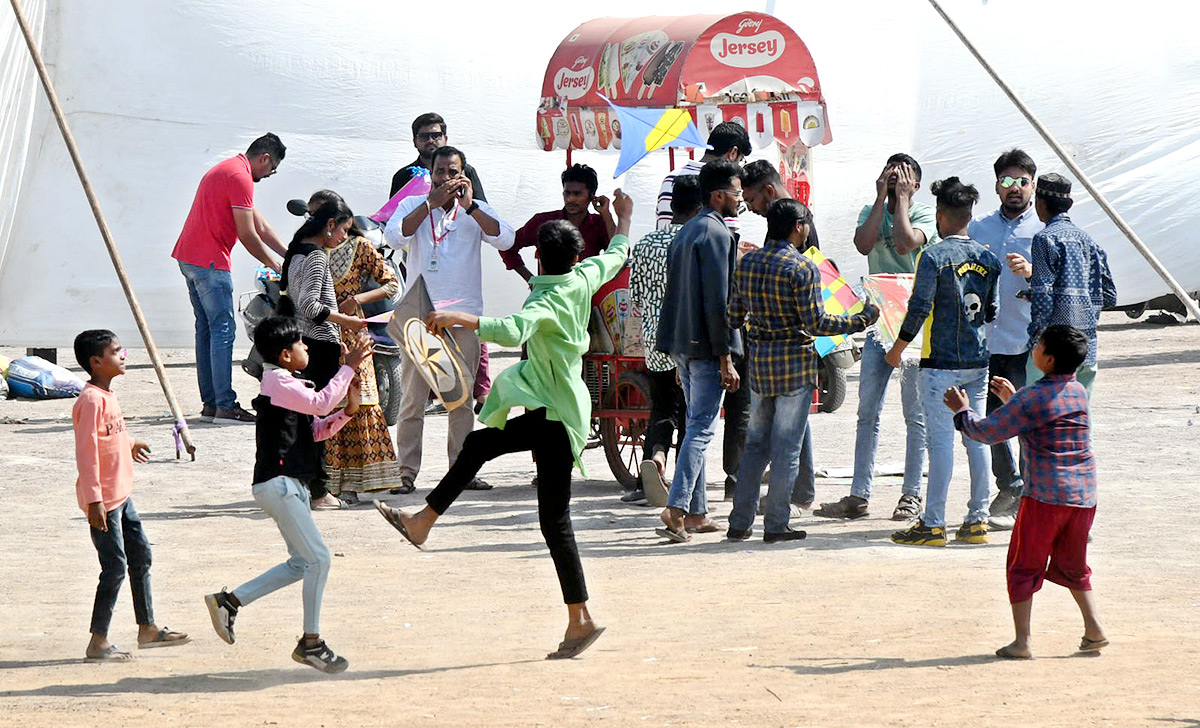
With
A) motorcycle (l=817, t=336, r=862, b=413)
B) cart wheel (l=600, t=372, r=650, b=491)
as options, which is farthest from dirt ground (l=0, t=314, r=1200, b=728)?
motorcycle (l=817, t=336, r=862, b=413)

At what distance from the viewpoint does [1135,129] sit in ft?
62.0

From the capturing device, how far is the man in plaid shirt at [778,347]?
8195 millimetres

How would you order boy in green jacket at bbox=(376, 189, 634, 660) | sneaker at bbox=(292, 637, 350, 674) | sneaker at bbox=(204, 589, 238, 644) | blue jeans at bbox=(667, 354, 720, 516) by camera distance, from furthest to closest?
blue jeans at bbox=(667, 354, 720, 516) < boy in green jacket at bbox=(376, 189, 634, 660) < sneaker at bbox=(204, 589, 238, 644) < sneaker at bbox=(292, 637, 350, 674)

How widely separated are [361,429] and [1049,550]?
14.8 ft

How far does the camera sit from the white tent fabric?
1695cm

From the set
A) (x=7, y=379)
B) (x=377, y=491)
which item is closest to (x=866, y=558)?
(x=377, y=491)

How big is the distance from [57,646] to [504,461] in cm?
551

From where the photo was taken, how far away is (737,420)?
9.24 metres

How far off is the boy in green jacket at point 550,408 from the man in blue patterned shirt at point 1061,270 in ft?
8.56

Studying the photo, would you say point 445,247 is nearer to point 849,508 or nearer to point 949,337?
point 849,508

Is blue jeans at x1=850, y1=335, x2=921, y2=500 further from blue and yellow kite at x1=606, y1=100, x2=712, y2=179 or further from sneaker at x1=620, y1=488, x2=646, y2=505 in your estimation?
blue and yellow kite at x1=606, y1=100, x2=712, y2=179

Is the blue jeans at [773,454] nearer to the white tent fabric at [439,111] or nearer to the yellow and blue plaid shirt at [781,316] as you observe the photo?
the yellow and blue plaid shirt at [781,316]

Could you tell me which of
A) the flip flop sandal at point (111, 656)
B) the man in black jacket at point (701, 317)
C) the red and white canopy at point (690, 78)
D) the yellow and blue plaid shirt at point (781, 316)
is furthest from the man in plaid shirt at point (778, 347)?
the red and white canopy at point (690, 78)

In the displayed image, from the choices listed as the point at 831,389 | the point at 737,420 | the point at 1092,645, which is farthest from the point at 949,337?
the point at 831,389
